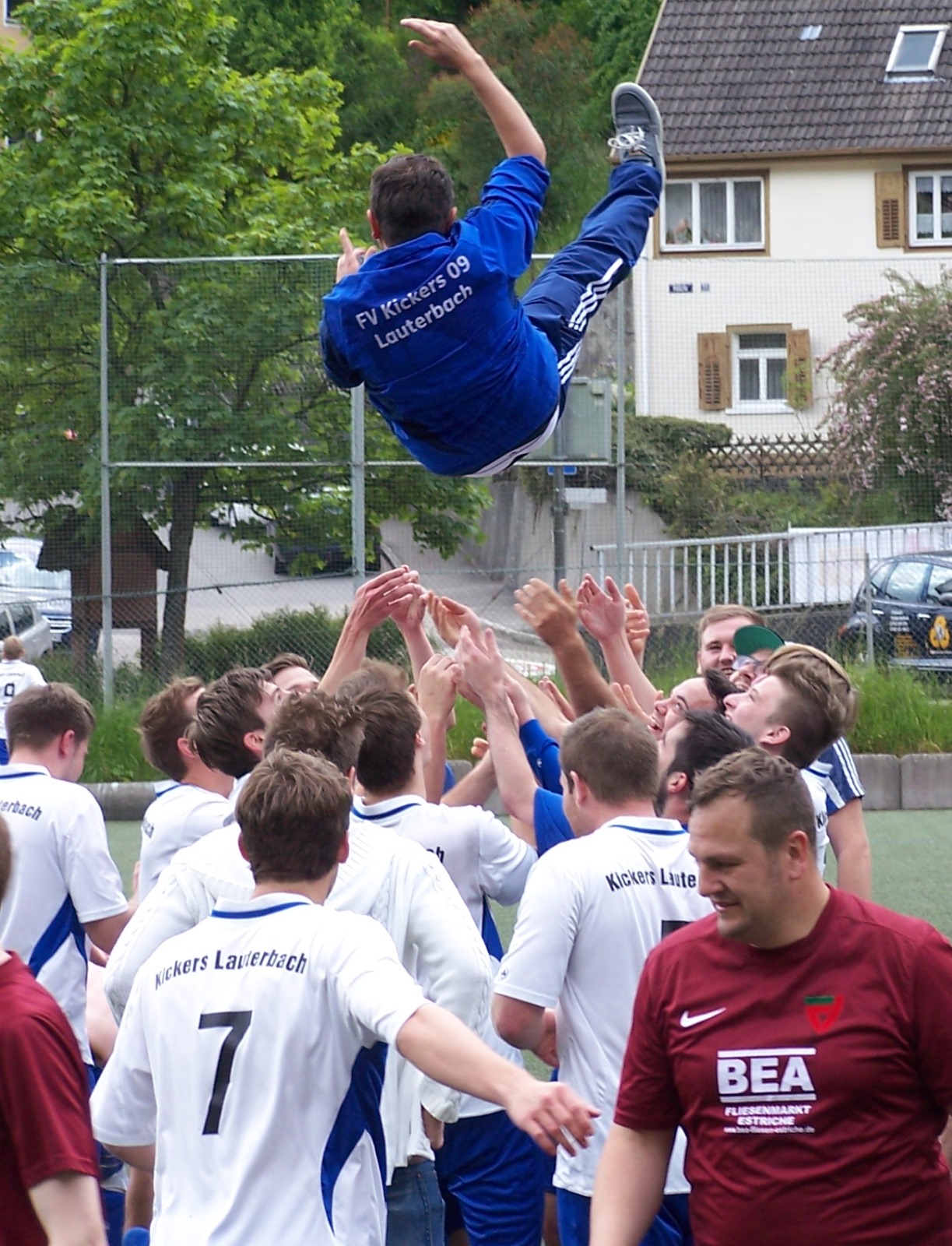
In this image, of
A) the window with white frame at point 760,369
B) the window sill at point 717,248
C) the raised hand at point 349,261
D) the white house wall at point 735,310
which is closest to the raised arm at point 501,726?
the raised hand at point 349,261

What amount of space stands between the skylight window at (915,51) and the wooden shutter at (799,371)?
12.8 m

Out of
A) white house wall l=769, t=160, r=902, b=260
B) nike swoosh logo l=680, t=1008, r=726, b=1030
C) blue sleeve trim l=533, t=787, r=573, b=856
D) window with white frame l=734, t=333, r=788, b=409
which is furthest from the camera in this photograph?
white house wall l=769, t=160, r=902, b=260

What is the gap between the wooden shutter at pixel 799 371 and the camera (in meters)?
21.0

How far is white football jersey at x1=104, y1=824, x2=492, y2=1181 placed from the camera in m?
3.79

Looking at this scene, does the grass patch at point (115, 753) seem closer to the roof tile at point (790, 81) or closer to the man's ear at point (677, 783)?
the man's ear at point (677, 783)

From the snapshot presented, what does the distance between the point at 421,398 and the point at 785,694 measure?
1.43 m

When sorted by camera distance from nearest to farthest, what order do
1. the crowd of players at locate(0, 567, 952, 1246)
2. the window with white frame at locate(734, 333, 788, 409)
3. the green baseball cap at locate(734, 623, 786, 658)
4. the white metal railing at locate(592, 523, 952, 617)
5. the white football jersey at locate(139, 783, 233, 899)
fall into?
the crowd of players at locate(0, 567, 952, 1246), the white football jersey at locate(139, 783, 233, 899), the green baseball cap at locate(734, 623, 786, 658), the white metal railing at locate(592, 523, 952, 617), the window with white frame at locate(734, 333, 788, 409)

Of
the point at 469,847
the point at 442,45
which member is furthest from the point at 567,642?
the point at 442,45

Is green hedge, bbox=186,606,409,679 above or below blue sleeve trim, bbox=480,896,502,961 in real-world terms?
above

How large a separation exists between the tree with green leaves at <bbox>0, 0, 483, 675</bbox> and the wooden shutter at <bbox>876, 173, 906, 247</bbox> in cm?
1503

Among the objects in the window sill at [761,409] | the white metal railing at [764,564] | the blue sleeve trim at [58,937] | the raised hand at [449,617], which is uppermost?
the window sill at [761,409]

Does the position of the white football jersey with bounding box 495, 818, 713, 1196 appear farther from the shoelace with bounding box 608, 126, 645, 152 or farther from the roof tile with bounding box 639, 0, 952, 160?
the roof tile with bounding box 639, 0, 952, 160

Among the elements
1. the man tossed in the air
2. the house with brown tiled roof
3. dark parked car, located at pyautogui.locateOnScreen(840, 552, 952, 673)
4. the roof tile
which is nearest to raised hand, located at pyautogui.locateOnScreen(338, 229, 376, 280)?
the man tossed in the air

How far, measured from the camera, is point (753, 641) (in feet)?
20.6
